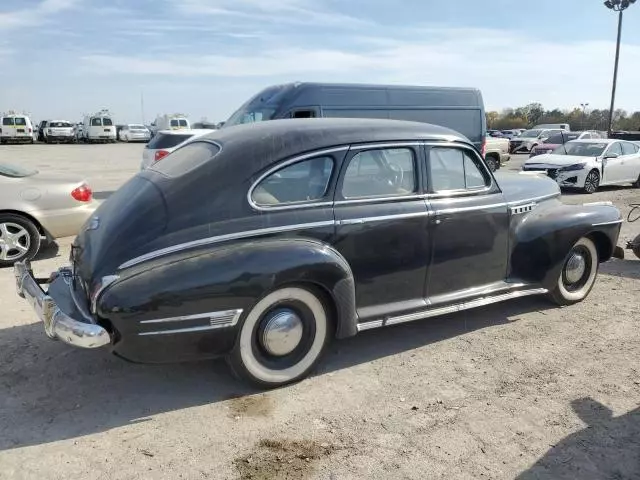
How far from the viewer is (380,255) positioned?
4.02 m

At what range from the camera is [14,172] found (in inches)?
272

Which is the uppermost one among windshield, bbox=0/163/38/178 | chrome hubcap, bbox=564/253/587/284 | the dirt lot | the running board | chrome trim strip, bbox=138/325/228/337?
windshield, bbox=0/163/38/178

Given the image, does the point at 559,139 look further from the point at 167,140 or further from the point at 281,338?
the point at 281,338

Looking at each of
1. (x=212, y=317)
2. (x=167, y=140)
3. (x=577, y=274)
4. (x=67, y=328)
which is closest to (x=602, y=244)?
(x=577, y=274)

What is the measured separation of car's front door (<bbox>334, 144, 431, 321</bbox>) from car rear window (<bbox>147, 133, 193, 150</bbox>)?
8.69m

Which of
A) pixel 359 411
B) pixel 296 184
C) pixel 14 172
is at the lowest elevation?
pixel 359 411

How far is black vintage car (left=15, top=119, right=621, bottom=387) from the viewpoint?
3289 mm

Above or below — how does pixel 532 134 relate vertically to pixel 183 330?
above

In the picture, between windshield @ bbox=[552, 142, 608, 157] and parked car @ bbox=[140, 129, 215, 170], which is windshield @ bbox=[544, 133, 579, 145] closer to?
windshield @ bbox=[552, 142, 608, 157]

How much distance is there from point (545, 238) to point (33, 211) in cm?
572

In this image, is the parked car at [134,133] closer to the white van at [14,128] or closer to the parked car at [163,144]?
the white van at [14,128]

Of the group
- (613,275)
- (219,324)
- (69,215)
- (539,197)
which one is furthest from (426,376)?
(69,215)

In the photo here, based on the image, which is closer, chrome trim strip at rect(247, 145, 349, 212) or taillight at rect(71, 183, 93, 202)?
chrome trim strip at rect(247, 145, 349, 212)

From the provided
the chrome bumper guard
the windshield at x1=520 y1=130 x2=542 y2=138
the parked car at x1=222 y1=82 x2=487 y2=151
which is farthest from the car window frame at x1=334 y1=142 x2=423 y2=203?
the windshield at x1=520 y1=130 x2=542 y2=138
